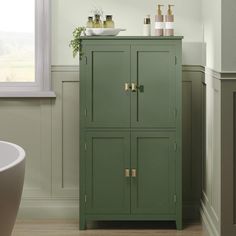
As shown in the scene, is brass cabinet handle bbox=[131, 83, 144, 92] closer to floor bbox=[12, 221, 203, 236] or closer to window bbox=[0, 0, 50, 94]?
window bbox=[0, 0, 50, 94]

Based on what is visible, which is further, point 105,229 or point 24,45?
point 24,45

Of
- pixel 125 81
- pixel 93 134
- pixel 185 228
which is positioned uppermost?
pixel 125 81

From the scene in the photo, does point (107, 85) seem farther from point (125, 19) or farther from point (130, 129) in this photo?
point (125, 19)

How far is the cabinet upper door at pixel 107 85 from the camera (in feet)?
17.7

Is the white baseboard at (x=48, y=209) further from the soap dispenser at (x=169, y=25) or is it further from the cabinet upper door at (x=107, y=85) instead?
the soap dispenser at (x=169, y=25)

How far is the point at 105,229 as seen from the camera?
5.53 meters

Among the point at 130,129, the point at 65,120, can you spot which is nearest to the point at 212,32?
the point at 130,129

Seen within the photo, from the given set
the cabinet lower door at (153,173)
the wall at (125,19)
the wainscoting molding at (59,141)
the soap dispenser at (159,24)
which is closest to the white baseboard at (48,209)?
the wainscoting molding at (59,141)

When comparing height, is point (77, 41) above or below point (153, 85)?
above

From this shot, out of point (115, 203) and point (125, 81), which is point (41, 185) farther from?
point (125, 81)

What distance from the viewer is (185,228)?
18.2ft

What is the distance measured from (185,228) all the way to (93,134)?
913 millimetres

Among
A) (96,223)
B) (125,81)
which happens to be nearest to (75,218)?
(96,223)

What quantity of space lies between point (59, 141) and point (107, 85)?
67 centimetres
